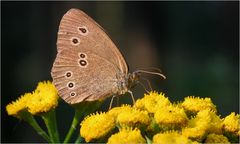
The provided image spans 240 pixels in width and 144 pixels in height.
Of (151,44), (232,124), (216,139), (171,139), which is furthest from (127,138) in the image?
(151,44)

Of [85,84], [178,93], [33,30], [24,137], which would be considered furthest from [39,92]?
[33,30]

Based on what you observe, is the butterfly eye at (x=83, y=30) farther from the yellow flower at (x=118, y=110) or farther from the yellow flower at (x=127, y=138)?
the yellow flower at (x=127, y=138)

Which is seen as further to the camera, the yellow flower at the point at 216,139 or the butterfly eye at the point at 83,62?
the butterfly eye at the point at 83,62

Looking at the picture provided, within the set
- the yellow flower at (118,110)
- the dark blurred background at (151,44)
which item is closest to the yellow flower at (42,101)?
the yellow flower at (118,110)

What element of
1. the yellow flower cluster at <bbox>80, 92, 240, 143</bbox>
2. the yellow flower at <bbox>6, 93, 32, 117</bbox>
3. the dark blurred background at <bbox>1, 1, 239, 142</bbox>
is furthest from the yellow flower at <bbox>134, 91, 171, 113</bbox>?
the dark blurred background at <bbox>1, 1, 239, 142</bbox>

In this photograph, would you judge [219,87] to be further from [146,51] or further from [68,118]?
[68,118]
